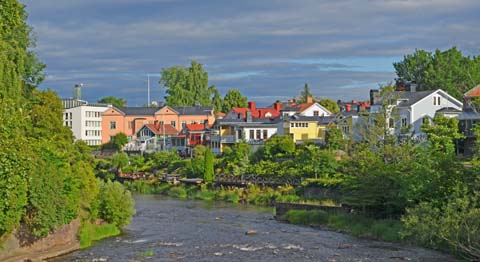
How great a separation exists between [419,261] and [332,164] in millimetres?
31985

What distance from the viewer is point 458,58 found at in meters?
118

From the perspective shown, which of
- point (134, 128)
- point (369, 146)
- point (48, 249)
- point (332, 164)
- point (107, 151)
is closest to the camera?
point (48, 249)

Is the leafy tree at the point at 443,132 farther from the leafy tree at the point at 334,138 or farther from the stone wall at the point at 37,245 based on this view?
the stone wall at the point at 37,245

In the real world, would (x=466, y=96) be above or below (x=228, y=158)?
above

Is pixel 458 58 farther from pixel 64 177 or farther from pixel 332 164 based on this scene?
pixel 64 177

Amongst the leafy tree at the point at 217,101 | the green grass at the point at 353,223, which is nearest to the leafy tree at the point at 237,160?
the green grass at the point at 353,223

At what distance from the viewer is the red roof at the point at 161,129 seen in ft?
386

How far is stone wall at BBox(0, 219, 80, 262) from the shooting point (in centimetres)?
3688

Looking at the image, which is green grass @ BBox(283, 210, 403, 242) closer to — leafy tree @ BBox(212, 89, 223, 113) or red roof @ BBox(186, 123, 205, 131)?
red roof @ BBox(186, 123, 205, 131)

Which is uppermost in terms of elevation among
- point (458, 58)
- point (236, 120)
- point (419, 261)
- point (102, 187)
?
point (458, 58)

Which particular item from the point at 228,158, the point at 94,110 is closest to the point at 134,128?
the point at 94,110

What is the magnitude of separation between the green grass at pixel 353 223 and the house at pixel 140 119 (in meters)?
70.6

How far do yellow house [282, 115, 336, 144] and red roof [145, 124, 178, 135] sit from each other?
92.3 feet

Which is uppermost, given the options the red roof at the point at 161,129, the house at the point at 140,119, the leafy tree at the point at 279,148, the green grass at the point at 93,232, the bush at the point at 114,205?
the house at the point at 140,119
